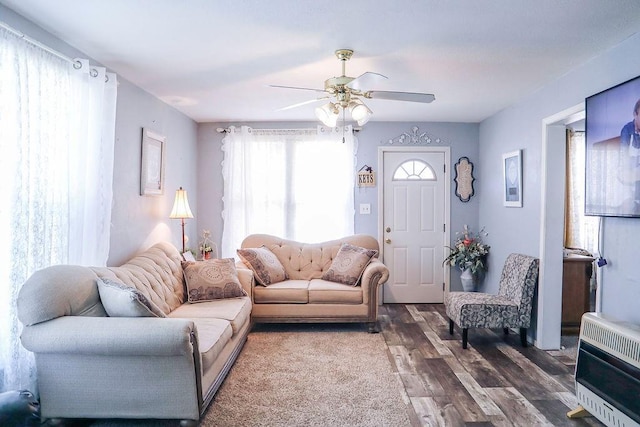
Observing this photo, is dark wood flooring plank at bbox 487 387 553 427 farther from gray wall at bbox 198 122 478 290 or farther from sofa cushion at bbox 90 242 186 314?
gray wall at bbox 198 122 478 290

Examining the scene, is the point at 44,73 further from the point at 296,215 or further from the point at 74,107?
the point at 296,215

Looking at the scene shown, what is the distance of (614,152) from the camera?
2.73 metres

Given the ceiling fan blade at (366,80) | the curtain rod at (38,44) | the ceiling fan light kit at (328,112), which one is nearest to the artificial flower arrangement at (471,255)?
the ceiling fan light kit at (328,112)

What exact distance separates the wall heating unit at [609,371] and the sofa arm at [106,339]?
2.39 m

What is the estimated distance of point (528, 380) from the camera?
3.12m

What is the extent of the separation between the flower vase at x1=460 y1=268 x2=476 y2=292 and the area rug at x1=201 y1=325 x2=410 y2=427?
1661 mm

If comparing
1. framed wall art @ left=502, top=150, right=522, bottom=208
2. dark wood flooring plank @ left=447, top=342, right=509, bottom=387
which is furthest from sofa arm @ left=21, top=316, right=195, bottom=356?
framed wall art @ left=502, top=150, right=522, bottom=208

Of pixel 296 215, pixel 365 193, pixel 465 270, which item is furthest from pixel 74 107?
pixel 465 270

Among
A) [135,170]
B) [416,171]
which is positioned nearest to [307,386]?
[135,170]

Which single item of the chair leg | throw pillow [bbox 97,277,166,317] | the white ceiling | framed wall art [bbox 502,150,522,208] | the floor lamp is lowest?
the chair leg

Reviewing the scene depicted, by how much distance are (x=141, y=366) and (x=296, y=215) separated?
330 centimetres

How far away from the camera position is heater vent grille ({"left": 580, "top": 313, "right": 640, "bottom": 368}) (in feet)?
7.21

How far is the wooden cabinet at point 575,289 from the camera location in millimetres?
4090

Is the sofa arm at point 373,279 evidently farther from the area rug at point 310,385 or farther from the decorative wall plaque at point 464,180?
the decorative wall plaque at point 464,180
